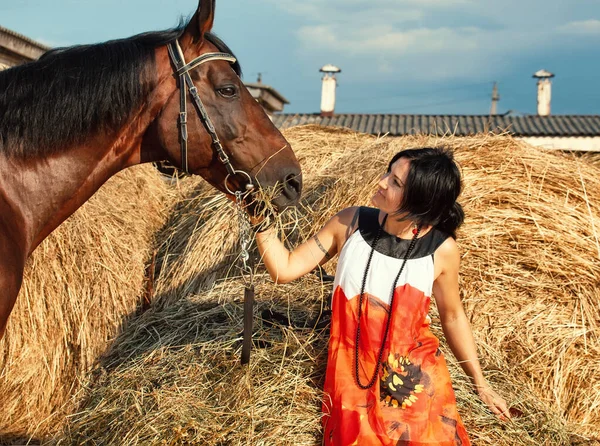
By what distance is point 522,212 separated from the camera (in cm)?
407

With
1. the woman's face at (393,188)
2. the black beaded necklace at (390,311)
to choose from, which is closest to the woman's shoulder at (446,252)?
the black beaded necklace at (390,311)

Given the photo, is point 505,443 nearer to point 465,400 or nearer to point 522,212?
point 465,400

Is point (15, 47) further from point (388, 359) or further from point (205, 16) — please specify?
point (388, 359)

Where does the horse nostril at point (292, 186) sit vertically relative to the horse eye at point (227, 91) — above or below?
below

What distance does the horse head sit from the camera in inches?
93.2

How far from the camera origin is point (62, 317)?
12.6 ft

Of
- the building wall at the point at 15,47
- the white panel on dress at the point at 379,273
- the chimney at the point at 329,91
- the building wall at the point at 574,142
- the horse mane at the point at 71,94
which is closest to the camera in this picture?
the horse mane at the point at 71,94

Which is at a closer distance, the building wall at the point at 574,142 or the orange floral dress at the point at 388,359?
the orange floral dress at the point at 388,359

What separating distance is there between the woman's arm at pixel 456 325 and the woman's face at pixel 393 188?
275mm

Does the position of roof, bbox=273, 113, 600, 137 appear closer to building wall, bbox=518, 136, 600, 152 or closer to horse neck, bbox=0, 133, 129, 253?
building wall, bbox=518, 136, 600, 152

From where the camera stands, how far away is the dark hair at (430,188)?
2453mm

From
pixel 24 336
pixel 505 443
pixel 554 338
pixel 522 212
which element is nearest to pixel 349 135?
pixel 522 212

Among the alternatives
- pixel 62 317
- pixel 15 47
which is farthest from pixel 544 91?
pixel 62 317

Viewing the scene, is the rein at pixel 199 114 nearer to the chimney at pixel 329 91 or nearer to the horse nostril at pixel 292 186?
the horse nostril at pixel 292 186
